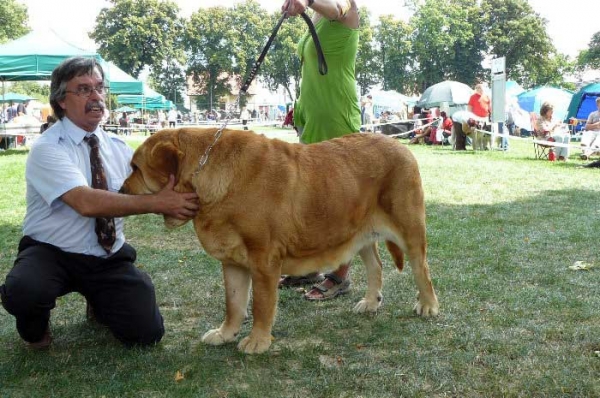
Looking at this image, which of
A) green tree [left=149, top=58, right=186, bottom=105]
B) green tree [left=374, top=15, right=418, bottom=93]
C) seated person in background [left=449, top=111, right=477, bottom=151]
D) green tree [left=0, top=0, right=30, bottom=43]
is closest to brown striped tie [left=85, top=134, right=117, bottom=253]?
seated person in background [left=449, top=111, right=477, bottom=151]

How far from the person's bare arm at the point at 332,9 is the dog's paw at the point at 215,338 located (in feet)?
7.14

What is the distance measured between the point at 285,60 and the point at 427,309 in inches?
2849

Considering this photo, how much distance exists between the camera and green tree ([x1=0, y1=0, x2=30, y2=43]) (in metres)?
62.8

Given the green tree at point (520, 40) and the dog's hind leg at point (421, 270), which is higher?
the green tree at point (520, 40)

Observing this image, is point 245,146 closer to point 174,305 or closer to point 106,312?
point 106,312

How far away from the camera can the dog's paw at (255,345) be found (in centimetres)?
332

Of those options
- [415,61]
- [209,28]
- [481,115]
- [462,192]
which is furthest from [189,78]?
[462,192]

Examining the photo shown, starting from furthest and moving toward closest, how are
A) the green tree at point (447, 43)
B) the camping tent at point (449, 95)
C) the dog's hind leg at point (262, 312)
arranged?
1. the green tree at point (447, 43)
2. the camping tent at point (449, 95)
3. the dog's hind leg at point (262, 312)

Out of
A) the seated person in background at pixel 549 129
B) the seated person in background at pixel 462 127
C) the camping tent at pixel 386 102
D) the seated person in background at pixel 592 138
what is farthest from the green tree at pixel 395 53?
the seated person in background at pixel 592 138

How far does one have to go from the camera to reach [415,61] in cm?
7425

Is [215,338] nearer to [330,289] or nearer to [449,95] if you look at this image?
[330,289]

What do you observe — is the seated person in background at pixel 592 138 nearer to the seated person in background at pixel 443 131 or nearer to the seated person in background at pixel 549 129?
the seated person in background at pixel 549 129

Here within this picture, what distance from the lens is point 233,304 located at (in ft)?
11.6

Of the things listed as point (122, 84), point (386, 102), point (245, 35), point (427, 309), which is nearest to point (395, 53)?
point (245, 35)
